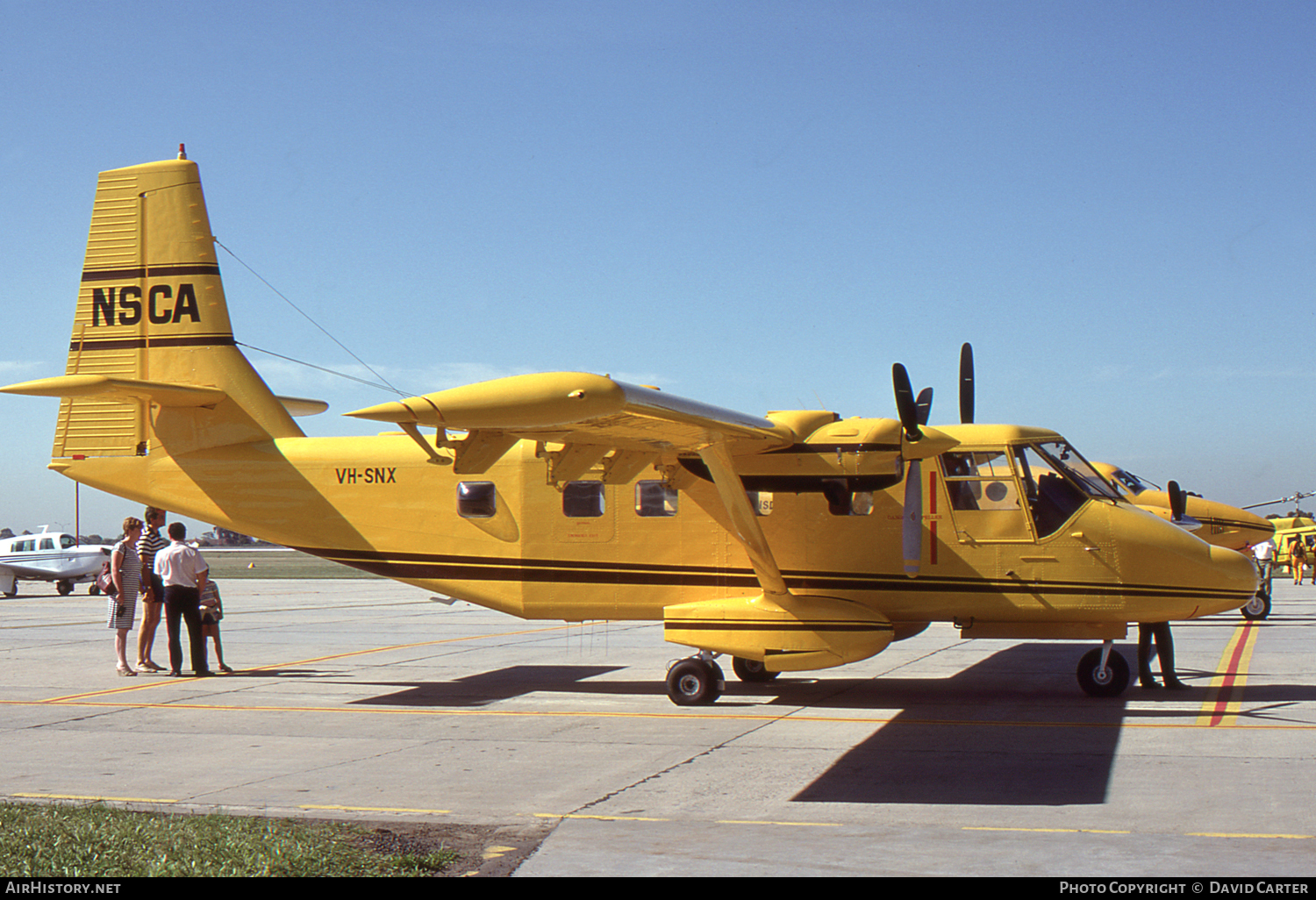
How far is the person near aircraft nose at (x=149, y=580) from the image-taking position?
1457 cm

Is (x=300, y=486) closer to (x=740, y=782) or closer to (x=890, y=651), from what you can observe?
(x=740, y=782)

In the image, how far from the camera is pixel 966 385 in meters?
13.2

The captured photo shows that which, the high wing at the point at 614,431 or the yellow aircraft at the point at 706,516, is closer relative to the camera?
the high wing at the point at 614,431

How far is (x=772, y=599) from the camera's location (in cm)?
1170

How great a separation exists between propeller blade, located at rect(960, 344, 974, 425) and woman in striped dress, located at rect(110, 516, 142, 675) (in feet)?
34.8

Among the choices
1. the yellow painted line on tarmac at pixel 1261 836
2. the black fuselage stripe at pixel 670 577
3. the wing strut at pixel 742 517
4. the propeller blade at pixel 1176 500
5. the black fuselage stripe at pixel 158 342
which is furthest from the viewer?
the propeller blade at pixel 1176 500

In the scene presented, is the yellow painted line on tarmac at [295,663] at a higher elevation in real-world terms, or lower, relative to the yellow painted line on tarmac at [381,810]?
lower

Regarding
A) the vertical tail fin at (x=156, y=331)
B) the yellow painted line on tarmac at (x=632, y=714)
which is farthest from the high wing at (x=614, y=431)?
the vertical tail fin at (x=156, y=331)

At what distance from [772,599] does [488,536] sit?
3440 millimetres

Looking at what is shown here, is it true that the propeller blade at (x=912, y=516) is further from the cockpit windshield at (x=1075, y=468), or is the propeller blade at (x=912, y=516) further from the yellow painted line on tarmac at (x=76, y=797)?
the yellow painted line on tarmac at (x=76, y=797)

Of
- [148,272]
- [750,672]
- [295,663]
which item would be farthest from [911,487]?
[148,272]

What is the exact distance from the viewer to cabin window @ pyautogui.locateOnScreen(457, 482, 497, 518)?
13.0 metres

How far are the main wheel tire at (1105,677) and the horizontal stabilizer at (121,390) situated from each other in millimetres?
10527

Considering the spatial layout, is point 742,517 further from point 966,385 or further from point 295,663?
point 295,663
